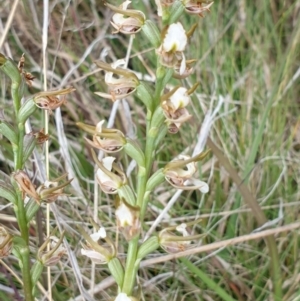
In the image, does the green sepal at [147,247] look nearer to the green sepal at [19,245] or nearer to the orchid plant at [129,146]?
the orchid plant at [129,146]

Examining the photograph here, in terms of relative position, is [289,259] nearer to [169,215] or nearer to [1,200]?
[169,215]

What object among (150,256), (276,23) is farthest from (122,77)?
(276,23)

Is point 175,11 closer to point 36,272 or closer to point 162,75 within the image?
point 162,75

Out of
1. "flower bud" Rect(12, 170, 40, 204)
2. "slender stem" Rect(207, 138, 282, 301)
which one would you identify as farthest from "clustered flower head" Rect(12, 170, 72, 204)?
"slender stem" Rect(207, 138, 282, 301)

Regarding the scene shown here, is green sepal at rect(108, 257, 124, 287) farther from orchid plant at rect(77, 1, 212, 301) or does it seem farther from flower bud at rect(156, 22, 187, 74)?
flower bud at rect(156, 22, 187, 74)

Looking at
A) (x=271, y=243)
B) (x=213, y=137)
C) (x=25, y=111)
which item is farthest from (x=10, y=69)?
(x=213, y=137)
